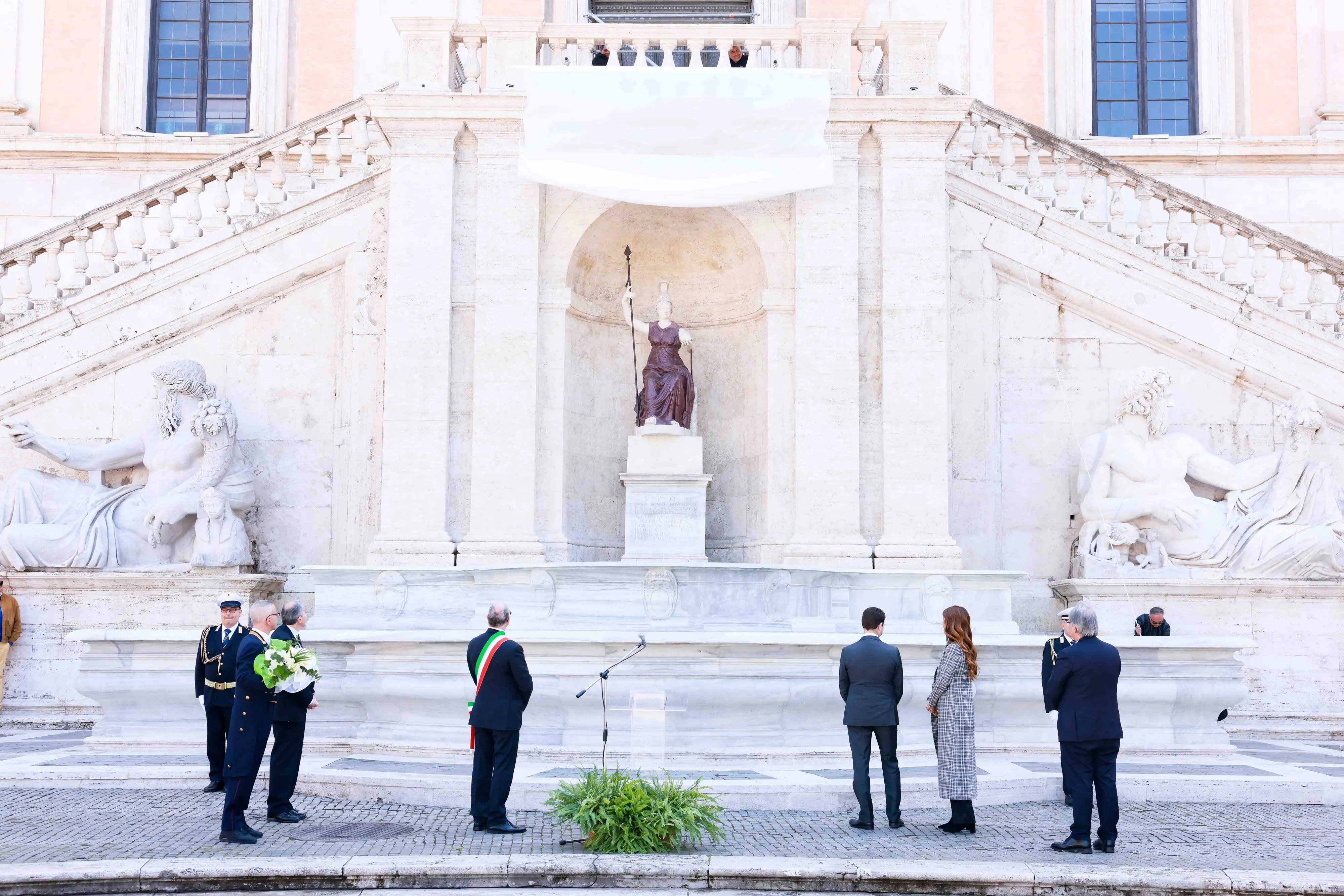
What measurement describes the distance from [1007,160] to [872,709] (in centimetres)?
929

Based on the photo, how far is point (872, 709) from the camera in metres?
9.24

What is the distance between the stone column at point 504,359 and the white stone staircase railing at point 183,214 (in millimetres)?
1709

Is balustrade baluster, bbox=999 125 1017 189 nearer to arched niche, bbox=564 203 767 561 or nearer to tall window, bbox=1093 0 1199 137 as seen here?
arched niche, bbox=564 203 767 561

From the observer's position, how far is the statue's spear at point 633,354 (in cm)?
1581

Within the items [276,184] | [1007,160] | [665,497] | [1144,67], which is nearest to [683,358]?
[665,497]

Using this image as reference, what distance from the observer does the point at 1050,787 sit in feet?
34.8

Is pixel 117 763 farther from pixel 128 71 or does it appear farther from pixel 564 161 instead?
pixel 128 71

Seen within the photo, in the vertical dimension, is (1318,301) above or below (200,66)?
below

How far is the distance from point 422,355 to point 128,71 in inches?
407

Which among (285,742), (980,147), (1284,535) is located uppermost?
(980,147)

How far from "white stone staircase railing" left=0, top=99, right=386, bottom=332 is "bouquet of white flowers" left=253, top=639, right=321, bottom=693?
8.21 m

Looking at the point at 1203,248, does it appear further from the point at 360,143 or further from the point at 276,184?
the point at 276,184

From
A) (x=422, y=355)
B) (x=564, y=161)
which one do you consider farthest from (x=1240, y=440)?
(x=422, y=355)

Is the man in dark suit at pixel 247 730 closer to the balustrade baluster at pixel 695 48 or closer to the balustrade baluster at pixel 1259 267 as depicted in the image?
the balustrade baluster at pixel 695 48
